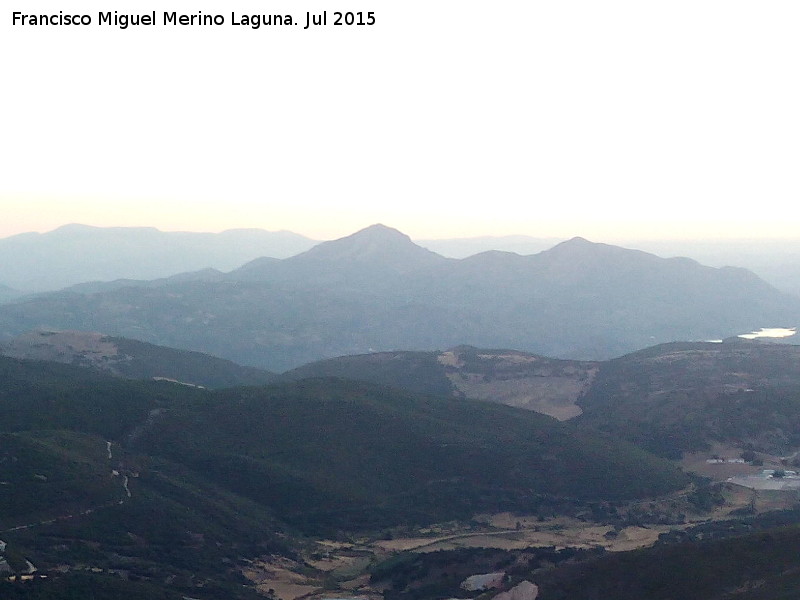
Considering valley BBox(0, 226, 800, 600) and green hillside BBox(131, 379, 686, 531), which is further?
green hillside BBox(131, 379, 686, 531)

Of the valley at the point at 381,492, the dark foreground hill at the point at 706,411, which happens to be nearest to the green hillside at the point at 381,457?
the valley at the point at 381,492

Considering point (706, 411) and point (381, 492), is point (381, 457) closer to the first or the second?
point (381, 492)

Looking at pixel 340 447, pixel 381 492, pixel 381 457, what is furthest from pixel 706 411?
pixel 381 492

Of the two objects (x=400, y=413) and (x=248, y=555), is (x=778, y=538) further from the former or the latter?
(x=400, y=413)

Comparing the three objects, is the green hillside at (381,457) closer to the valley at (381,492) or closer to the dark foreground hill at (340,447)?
the dark foreground hill at (340,447)

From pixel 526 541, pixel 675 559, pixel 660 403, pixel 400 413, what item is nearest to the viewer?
pixel 675 559

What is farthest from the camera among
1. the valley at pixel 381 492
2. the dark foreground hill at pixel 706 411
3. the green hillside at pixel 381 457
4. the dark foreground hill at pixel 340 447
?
the dark foreground hill at pixel 706 411

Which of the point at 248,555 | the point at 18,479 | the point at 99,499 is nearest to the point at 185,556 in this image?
the point at 248,555

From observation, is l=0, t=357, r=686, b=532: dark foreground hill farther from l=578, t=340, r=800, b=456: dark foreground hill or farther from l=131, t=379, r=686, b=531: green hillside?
l=578, t=340, r=800, b=456: dark foreground hill

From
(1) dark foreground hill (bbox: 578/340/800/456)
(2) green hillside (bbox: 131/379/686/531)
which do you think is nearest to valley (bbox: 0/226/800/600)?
(2) green hillside (bbox: 131/379/686/531)

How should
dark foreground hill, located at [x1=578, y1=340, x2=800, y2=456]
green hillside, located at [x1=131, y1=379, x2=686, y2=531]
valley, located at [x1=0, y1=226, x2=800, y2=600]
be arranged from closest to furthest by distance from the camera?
1. valley, located at [x1=0, y1=226, x2=800, y2=600]
2. green hillside, located at [x1=131, y1=379, x2=686, y2=531]
3. dark foreground hill, located at [x1=578, y1=340, x2=800, y2=456]

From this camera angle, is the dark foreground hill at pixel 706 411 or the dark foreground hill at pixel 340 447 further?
→ the dark foreground hill at pixel 706 411
